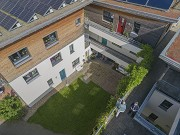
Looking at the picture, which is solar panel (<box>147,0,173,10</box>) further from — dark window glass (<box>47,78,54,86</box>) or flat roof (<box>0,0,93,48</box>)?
dark window glass (<box>47,78,54,86</box>)

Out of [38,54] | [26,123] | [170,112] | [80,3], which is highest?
[80,3]

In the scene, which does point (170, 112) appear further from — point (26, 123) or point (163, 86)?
point (26, 123)

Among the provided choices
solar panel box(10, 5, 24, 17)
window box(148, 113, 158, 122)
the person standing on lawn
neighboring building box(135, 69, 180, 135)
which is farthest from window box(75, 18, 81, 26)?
window box(148, 113, 158, 122)

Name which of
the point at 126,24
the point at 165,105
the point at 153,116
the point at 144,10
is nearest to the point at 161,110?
the point at 165,105

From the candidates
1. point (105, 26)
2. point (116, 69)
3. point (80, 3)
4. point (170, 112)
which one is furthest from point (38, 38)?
point (170, 112)

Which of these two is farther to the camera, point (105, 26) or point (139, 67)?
point (105, 26)
